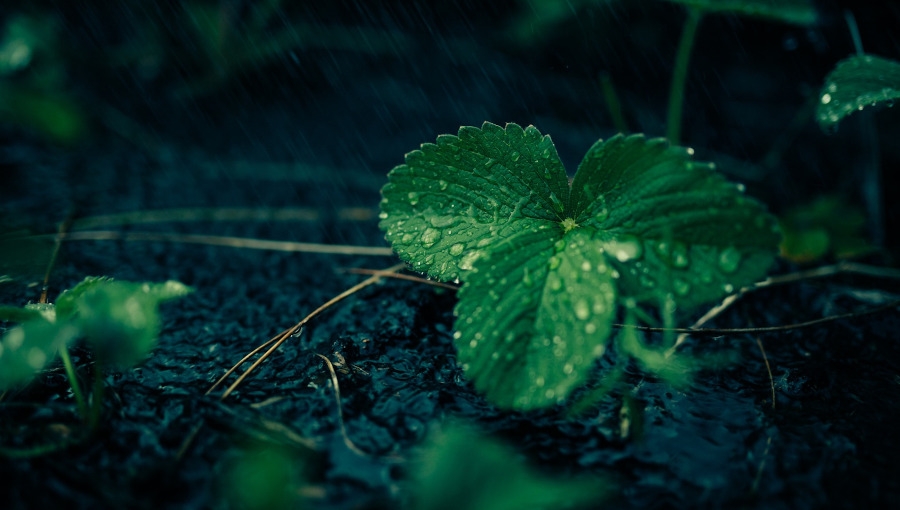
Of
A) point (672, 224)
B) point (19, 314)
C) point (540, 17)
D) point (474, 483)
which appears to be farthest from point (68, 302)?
point (540, 17)

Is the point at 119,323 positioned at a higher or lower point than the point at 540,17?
lower

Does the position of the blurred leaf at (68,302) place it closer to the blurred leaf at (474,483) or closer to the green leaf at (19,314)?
the green leaf at (19,314)

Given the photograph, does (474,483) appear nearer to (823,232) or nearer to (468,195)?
(468,195)

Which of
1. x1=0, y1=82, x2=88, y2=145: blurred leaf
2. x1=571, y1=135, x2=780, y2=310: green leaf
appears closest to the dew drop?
x1=571, y1=135, x2=780, y2=310: green leaf

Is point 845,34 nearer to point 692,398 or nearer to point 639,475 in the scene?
point 692,398

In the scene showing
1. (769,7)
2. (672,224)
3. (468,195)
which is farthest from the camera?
(769,7)

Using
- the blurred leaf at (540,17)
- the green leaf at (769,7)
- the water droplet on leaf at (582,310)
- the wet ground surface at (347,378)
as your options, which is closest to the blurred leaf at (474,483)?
the wet ground surface at (347,378)
